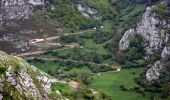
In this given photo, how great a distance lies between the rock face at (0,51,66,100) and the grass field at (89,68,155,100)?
2931 inches

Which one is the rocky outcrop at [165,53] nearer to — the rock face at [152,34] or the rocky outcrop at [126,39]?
the rock face at [152,34]

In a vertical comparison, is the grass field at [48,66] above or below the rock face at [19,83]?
below

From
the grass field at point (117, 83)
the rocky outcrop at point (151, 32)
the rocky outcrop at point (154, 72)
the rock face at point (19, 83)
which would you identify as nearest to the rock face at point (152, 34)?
the rocky outcrop at point (151, 32)

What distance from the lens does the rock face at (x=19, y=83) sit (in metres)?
55.7

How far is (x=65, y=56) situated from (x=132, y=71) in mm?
33382

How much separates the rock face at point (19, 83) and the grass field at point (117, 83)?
244ft

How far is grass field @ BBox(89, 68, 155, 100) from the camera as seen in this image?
139125mm

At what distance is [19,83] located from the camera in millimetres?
57688

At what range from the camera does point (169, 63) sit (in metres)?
149

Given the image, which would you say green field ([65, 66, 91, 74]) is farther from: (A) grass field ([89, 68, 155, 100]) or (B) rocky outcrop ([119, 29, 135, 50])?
(B) rocky outcrop ([119, 29, 135, 50])

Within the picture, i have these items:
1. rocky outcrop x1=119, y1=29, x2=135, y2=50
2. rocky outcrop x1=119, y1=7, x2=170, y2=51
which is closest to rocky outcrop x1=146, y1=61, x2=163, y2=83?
rocky outcrop x1=119, y1=7, x2=170, y2=51

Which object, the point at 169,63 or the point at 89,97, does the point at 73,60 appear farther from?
the point at 89,97

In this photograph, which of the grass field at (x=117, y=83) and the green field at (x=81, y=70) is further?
the green field at (x=81, y=70)

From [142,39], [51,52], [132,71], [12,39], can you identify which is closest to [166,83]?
[132,71]
